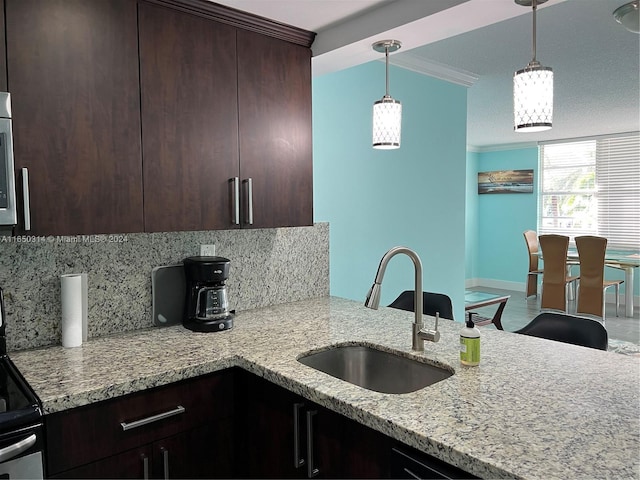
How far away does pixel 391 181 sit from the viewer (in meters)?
3.58

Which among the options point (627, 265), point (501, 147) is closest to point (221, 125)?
point (627, 265)

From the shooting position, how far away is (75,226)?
5.29 ft

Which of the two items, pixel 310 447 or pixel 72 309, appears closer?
pixel 310 447

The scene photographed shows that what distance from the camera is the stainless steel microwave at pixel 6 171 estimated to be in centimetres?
143

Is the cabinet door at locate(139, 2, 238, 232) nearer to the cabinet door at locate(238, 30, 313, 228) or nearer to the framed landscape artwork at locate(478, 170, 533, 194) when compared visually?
the cabinet door at locate(238, 30, 313, 228)

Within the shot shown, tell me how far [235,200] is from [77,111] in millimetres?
664

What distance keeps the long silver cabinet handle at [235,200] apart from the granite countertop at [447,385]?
48cm

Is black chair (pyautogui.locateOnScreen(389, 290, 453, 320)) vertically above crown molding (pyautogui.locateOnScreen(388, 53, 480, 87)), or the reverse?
crown molding (pyautogui.locateOnScreen(388, 53, 480, 87))

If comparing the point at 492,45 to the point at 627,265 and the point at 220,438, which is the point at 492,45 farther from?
the point at 627,265

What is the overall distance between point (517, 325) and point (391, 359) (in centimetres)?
501

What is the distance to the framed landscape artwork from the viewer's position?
338 inches

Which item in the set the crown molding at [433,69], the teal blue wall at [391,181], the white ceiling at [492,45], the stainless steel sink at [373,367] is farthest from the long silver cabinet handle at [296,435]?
the crown molding at [433,69]

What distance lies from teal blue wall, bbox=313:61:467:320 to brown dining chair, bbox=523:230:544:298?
13.4ft

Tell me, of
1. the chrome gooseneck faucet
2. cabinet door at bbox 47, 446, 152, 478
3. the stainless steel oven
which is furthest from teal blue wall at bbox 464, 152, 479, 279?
the stainless steel oven
